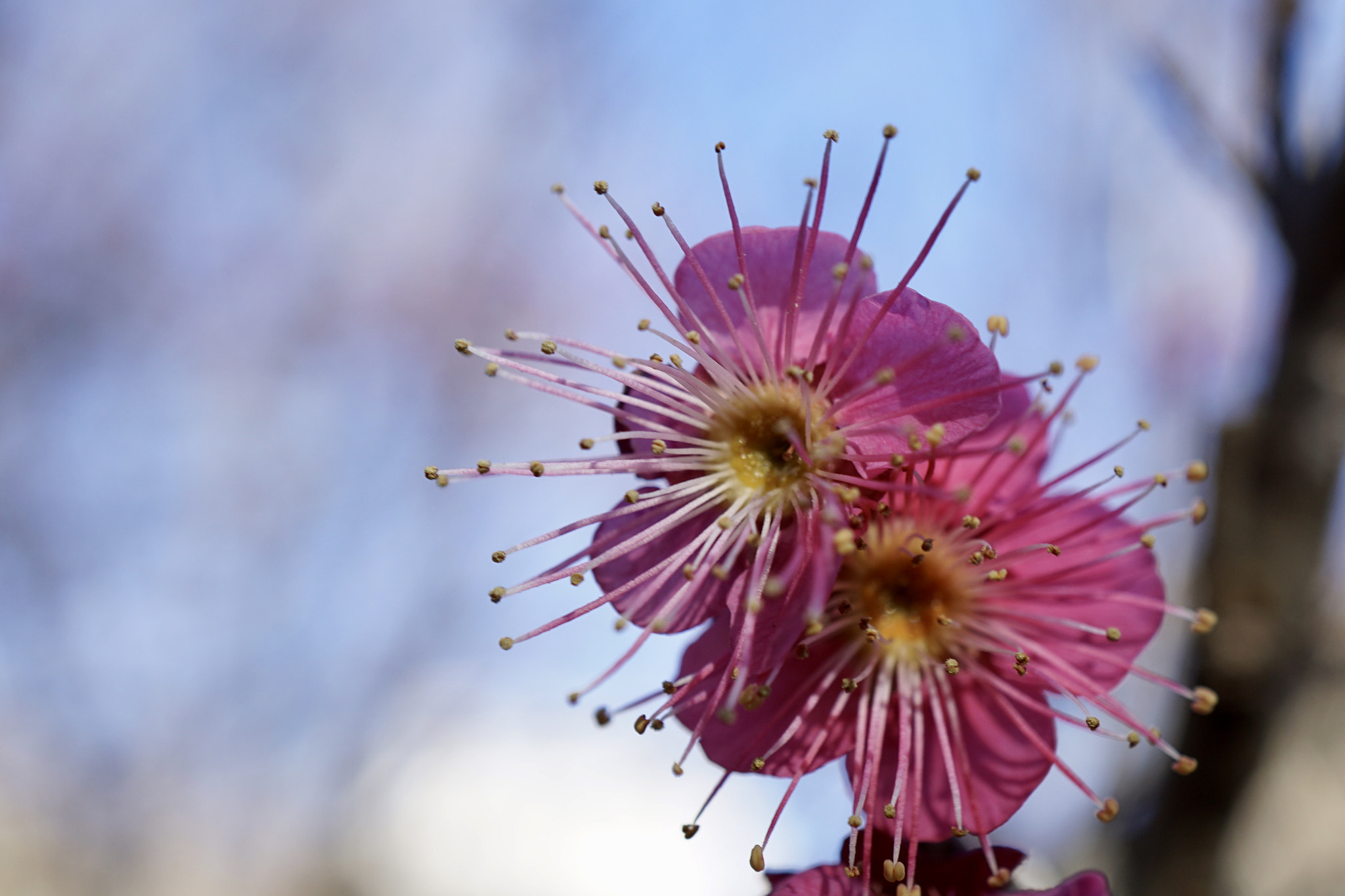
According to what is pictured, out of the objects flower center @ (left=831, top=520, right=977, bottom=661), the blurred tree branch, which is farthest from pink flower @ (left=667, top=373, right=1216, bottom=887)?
the blurred tree branch

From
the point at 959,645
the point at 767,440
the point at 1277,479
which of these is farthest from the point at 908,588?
the point at 1277,479

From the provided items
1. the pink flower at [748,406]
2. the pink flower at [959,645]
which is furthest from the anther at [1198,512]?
the pink flower at [748,406]

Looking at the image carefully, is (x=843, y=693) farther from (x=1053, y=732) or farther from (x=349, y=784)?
(x=349, y=784)

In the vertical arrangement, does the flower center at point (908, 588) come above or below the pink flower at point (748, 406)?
below

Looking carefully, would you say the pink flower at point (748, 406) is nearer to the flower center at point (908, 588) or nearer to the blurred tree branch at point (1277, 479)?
the flower center at point (908, 588)

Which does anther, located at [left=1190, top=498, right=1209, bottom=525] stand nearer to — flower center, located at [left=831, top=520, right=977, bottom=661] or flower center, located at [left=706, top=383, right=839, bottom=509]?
flower center, located at [left=831, top=520, right=977, bottom=661]

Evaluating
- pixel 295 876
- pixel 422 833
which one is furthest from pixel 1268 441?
pixel 422 833

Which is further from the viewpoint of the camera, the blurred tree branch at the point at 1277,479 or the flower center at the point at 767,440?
the blurred tree branch at the point at 1277,479
